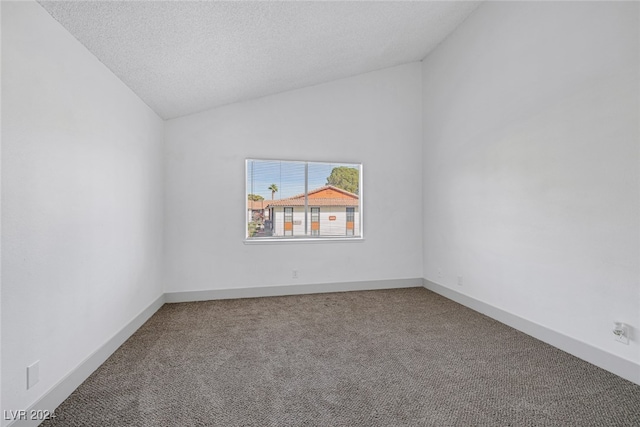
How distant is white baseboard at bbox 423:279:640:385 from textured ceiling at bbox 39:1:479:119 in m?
3.34

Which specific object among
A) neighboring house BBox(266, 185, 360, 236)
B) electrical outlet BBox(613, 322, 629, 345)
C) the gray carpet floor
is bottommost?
the gray carpet floor

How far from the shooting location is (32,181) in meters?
1.67

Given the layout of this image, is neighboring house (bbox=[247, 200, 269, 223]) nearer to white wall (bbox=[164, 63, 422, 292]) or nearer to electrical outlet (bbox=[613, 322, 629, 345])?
white wall (bbox=[164, 63, 422, 292])

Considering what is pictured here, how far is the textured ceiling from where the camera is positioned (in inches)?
81.4

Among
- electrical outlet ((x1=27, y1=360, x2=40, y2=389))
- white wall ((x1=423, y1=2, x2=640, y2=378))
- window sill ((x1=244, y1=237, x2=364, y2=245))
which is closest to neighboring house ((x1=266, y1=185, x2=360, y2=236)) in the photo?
window sill ((x1=244, y1=237, x2=364, y2=245))

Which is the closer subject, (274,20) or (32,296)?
(32,296)

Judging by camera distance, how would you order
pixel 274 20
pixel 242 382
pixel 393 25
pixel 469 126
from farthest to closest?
pixel 469 126 → pixel 393 25 → pixel 274 20 → pixel 242 382

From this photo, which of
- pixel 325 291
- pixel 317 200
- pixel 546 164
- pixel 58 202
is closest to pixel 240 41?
pixel 58 202

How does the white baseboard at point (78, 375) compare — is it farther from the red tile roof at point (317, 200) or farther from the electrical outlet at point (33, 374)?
the red tile roof at point (317, 200)

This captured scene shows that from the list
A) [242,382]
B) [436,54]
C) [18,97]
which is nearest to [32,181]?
[18,97]

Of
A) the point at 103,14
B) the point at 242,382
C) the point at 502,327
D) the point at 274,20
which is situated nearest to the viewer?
→ the point at 103,14

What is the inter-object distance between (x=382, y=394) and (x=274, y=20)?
2952 mm

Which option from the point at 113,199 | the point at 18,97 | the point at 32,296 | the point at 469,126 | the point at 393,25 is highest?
the point at 393,25

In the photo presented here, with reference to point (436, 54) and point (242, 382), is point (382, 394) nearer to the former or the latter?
point (242, 382)
